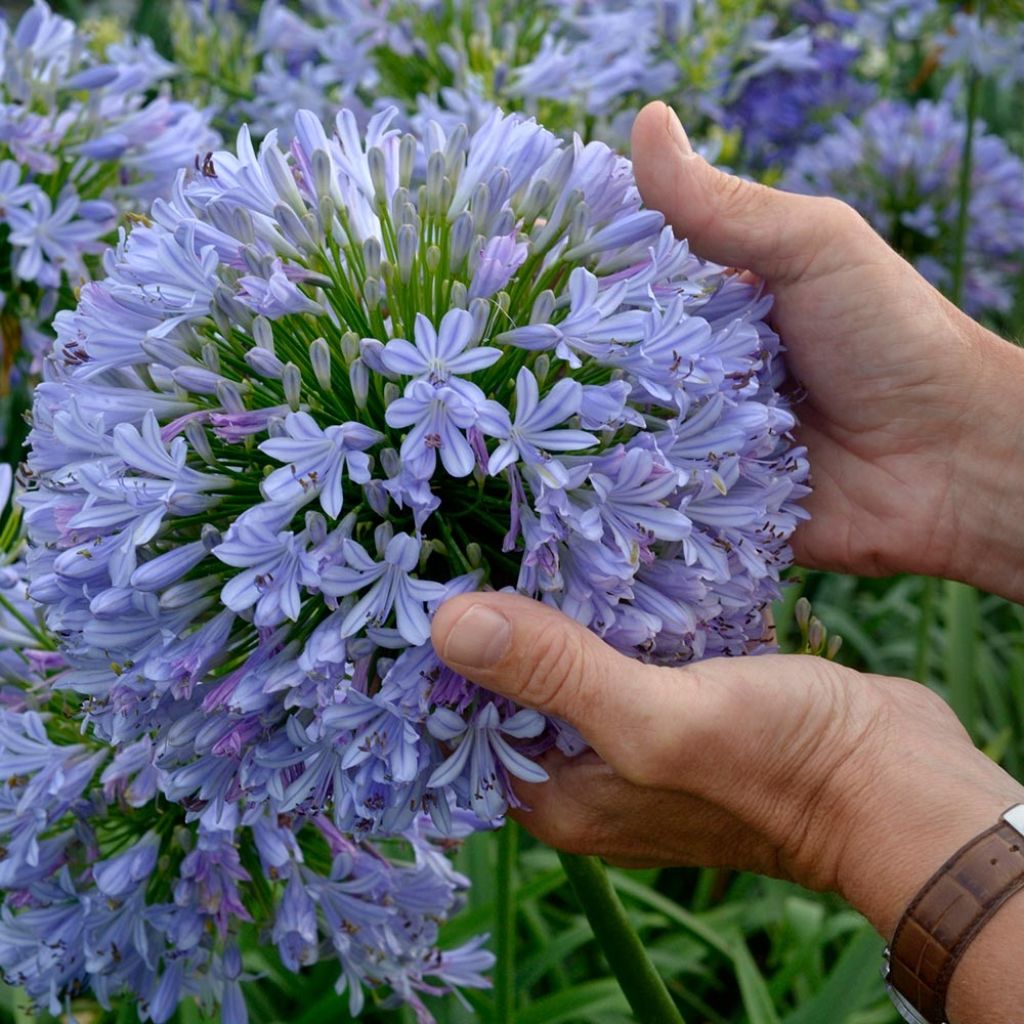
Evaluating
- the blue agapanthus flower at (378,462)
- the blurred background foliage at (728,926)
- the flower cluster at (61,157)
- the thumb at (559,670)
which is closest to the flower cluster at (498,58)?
the blurred background foliage at (728,926)

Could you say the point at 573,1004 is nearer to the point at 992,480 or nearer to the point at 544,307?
the point at 992,480

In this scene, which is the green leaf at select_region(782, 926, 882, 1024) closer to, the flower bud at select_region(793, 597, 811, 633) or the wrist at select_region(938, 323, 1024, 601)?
the wrist at select_region(938, 323, 1024, 601)

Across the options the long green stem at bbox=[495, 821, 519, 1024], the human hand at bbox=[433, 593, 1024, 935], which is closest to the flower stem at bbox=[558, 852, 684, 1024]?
the human hand at bbox=[433, 593, 1024, 935]

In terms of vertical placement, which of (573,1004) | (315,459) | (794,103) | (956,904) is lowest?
(573,1004)

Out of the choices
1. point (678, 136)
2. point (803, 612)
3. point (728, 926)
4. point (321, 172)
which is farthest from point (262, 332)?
point (728, 926)

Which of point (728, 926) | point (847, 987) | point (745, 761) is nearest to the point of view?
point (745, 761)

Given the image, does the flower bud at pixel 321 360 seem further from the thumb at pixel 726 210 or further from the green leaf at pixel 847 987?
the green leaf at pixel 847 987

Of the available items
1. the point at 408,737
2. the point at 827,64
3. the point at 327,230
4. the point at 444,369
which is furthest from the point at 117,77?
the point at 827,64
